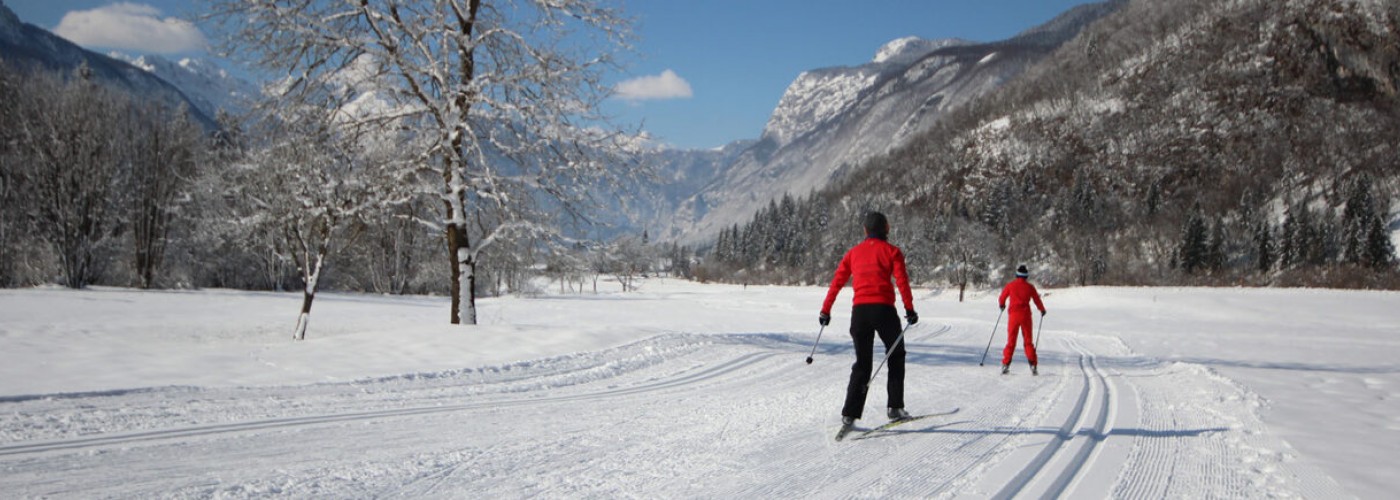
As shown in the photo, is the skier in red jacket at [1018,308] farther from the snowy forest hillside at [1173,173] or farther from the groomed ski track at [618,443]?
the snowy forest hillside at [1173,173]

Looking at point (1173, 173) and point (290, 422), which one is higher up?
point (1173, 173)

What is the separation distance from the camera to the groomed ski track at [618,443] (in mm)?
3664

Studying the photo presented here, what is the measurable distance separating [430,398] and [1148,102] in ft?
563

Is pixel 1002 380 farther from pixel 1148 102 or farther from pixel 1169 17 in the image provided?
pixel 1169 17

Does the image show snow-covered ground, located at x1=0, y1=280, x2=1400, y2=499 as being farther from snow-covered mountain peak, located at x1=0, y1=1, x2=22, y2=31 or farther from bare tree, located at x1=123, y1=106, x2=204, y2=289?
snow-covered mountain peak, located at x1=0, y1=1, x2=22, y2=31

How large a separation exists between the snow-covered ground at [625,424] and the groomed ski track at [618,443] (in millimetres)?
26

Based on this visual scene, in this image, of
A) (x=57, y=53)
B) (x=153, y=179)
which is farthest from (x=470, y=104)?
(x=57, y=53)

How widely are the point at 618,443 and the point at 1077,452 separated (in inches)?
137

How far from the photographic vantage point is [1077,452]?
461cm

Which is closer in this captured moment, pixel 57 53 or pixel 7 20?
pixel 7 20

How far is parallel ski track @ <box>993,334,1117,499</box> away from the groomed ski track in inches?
1.0

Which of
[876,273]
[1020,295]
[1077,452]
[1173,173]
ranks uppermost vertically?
[1173,173]

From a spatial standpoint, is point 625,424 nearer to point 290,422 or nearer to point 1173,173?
point 290,422

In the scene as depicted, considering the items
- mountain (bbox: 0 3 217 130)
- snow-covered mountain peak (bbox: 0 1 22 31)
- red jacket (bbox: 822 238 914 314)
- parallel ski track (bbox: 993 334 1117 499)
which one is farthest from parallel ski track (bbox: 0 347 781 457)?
snow-covered mountain peak (bbox: 0 1 22 31)
